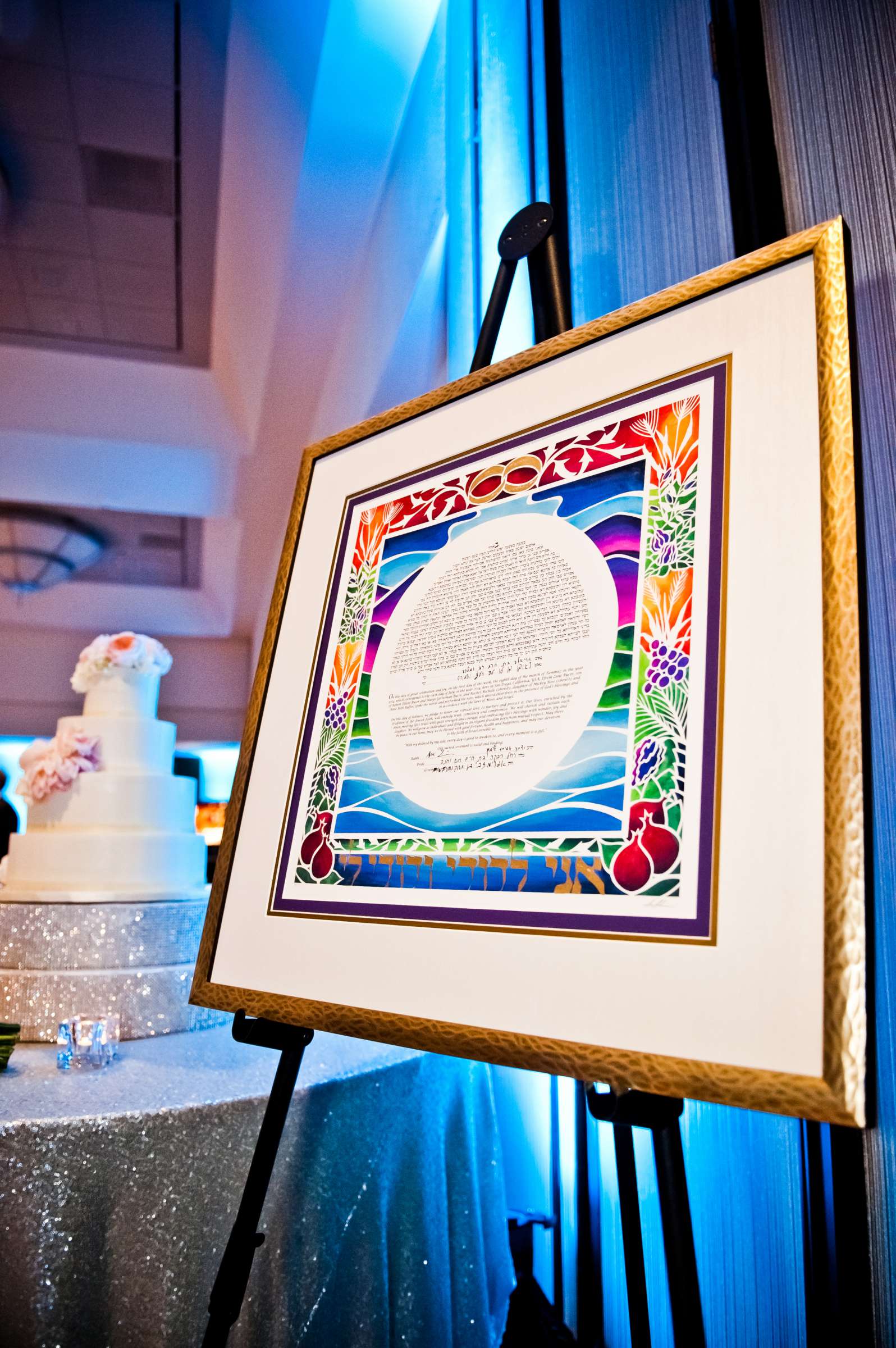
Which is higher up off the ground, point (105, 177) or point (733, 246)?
point (105, 177)

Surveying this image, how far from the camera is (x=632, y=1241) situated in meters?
0.64

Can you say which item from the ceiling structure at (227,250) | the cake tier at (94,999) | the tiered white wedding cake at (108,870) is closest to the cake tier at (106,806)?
the tiered white wedding cake at (108,870)

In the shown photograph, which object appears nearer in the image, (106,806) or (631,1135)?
(631,1135)

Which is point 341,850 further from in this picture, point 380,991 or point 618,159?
point 618,159

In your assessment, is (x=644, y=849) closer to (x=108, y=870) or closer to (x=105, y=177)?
(x=108, y=870)

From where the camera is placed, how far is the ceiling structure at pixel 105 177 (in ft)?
7.86

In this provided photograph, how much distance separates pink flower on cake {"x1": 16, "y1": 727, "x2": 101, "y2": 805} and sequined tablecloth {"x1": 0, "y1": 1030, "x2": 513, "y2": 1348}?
52 centimetres

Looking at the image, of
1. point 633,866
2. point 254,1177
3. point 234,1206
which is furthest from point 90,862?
point 633,866

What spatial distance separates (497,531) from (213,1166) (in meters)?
0.73

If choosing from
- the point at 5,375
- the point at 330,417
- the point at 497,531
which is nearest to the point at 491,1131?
the point at 497,531

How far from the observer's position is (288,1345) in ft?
2.84

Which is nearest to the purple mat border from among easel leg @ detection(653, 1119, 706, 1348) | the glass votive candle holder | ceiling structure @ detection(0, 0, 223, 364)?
easel leg @ detection(653, 1119, 706, 1348)

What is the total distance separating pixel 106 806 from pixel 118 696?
0.24m

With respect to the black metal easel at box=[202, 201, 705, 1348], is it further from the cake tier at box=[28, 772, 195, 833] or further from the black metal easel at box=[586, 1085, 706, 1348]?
the cake tier at box=[28, 772, 195, 833]
